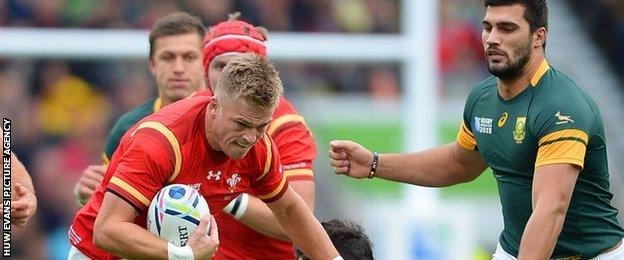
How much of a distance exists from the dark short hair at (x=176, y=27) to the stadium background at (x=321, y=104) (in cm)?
356

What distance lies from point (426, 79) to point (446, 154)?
16.9 ft

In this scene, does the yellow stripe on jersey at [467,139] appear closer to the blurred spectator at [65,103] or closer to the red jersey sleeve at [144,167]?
the red jersey sleeve at [144,167]

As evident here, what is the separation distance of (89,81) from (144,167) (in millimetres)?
7024

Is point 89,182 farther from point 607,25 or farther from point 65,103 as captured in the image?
point 607,25

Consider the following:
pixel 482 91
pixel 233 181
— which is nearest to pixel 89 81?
pixel 482 91

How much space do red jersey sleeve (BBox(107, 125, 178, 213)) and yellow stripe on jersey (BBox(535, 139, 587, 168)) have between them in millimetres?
1708

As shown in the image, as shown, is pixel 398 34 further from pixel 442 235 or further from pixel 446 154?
pixel 446 154

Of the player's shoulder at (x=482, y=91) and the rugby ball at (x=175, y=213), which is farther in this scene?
the player's shoulder at (x=482, y=91)

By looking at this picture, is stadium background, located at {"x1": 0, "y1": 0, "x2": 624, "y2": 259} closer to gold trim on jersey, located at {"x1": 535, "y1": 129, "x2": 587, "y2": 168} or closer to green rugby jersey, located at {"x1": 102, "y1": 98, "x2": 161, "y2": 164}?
green rugby jersey, located at {"x1": 102, "y1": 98, "x2": 161, "y2": 164}

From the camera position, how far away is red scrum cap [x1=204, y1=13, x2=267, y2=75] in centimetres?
723

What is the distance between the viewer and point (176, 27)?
8188 mm

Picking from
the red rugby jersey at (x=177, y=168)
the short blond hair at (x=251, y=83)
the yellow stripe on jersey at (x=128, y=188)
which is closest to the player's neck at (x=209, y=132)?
the red rugby jersey at (x=177, y=168)

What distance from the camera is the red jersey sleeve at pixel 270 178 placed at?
20.2 feet

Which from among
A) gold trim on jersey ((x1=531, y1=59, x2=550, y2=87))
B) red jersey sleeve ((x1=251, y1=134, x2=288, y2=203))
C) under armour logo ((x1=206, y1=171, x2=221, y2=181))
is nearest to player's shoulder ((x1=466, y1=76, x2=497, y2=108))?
gold trim on jersey ((x1=531, y1=59, x2=550, y2=87))
